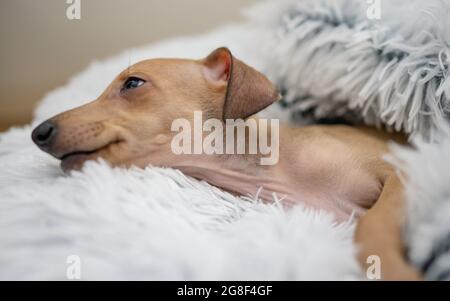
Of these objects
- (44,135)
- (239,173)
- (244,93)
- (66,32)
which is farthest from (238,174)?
(66,32)

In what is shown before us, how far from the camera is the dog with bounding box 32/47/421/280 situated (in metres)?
0.93

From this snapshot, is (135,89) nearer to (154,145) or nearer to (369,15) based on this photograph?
(154,145)

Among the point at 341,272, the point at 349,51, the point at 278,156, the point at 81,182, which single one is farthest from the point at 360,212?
the point at 81,182


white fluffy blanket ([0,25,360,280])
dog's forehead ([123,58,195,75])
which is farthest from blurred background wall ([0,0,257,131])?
white fluffy blanket ([0,25,360,280])

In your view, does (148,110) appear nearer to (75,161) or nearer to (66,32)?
(75,161)

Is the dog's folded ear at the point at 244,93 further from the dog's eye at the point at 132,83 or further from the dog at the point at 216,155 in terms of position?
the dog's eye at the point at 132,83

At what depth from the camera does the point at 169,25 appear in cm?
180

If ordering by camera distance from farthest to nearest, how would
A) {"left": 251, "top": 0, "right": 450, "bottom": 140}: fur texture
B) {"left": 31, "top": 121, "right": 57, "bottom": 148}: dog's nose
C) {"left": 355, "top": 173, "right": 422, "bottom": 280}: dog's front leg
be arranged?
{"left": 251, "top": 0, "right": 450, "bottom": 140}: fur texture
{"left": 31, "top": 121, "right": 57, "bottom": 148}: dog's nose
{"left": 355, "top": 173, "right": 422, "bottom": 280}: dog's front leg

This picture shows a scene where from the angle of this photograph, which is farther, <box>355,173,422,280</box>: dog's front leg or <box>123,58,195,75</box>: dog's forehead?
<box>123,58,195,75</box>: dog's forehead

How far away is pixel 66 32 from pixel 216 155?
840 millimetres

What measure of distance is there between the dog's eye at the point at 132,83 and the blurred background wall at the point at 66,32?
46cm

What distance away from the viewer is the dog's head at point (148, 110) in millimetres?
917

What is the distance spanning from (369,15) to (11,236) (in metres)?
0.97

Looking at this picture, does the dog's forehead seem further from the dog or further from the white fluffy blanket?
the white fluffy blanket
